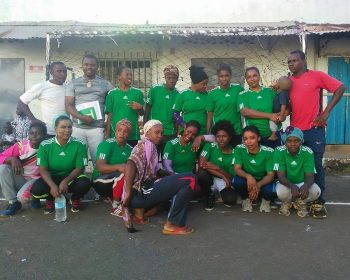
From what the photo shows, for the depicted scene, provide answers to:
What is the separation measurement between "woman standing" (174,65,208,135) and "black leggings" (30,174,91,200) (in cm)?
151

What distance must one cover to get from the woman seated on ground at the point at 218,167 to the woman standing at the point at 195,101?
0.31 m

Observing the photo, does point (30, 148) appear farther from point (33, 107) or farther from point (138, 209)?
point (33, 107)

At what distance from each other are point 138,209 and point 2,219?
5.42ft

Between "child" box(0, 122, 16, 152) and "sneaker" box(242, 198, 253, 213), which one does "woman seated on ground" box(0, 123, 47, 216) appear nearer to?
"child" box(0, 122, 16, 152)

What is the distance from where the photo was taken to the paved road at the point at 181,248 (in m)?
3.32

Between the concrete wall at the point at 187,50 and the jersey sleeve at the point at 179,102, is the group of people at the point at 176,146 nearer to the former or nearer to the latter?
the jersey sleeve at the point at 179,102

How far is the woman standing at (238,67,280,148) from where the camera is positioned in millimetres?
5016

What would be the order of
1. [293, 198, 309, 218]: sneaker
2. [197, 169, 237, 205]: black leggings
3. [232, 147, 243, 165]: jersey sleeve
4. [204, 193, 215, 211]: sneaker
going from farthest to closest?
[204, 193, 215, 211]: sneaker
[197, 169, 237, 205]: black leggings
[232, 147, 243, 165]: jersey sleeve
[293, 198, 309, 218]: sneaker

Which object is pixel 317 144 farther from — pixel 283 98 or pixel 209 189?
pixel 209 189

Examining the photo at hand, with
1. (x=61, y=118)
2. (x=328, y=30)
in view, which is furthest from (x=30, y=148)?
(x=328, y=30)

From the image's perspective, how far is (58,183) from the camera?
491 centimetres

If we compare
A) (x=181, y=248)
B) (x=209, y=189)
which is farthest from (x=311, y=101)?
(x=181, y=248)

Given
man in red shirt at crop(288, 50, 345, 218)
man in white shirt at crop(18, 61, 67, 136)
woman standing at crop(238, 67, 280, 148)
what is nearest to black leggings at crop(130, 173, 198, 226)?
woman standing at crop(238, 67, 280, 148)

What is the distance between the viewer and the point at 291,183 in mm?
4812
